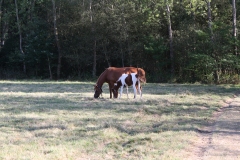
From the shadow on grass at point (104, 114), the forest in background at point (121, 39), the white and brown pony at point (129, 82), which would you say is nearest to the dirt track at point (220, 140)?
the shadow on grass at point (104, 114)

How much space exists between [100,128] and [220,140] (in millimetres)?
2937

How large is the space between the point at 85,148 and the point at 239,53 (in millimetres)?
21975

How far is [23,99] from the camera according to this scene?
49.9 ft

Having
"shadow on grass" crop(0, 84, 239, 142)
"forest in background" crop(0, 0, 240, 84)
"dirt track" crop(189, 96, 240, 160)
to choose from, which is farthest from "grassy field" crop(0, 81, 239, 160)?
"forest in background" crop(0, 0, 240, 84)

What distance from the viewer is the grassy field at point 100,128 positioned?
7008 mm

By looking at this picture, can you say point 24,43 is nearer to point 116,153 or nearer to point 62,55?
point 62,55

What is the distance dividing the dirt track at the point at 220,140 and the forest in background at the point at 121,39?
15.0 meters

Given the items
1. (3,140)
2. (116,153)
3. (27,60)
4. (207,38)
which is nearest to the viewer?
(116,153)

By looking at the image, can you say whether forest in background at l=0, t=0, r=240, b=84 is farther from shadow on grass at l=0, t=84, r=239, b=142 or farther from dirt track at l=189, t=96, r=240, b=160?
dirt track at l=189, t=96, r=240, b=160

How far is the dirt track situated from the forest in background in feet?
49.1

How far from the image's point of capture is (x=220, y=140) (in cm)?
816

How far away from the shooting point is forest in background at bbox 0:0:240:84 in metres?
26.5

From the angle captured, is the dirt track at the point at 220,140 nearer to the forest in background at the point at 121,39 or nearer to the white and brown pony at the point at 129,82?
the white and brown pony at the point at 129,82

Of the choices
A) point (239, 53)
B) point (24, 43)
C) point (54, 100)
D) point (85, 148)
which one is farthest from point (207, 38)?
point (85, 148)
